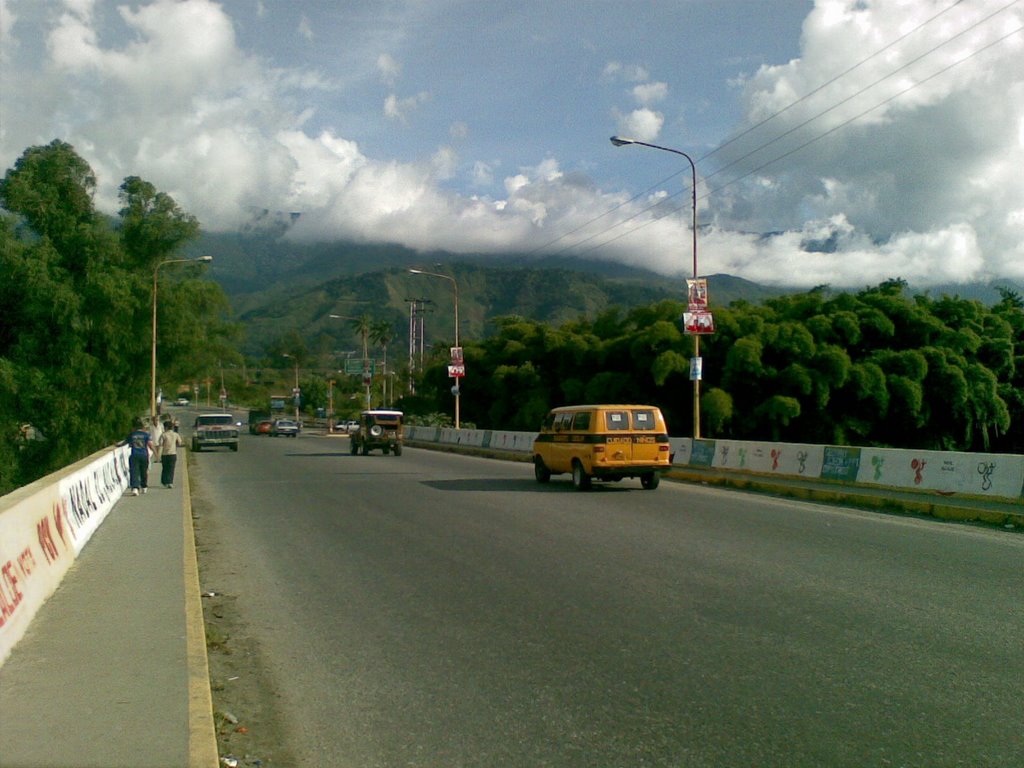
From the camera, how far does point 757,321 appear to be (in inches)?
1829

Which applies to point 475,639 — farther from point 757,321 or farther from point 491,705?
point 757,321

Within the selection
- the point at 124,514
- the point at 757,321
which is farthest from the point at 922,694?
the point at 757,321

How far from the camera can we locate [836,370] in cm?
4447

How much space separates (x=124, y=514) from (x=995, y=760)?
51.2ft

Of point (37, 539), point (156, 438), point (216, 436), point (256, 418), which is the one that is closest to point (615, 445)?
point (37, 539)

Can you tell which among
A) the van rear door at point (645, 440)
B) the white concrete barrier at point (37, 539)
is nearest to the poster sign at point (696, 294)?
the van rear door at point (645, 440)

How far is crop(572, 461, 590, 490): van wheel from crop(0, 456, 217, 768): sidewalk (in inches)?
466

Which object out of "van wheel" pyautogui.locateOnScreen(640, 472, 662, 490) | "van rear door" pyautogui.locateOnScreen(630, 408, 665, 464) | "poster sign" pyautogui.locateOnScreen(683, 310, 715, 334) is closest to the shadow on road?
"van wheel" pyautogui.locateOnScreen(640, 472, 662, 490)

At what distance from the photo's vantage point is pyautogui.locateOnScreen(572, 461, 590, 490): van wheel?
2186 centimetres

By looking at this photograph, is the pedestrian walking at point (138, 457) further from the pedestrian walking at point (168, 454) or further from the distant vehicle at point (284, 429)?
the distant vehicle at point (284, 429)

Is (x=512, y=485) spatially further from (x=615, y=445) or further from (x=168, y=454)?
(x=168, y=454)

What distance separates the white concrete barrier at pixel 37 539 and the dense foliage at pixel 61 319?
1259 inches

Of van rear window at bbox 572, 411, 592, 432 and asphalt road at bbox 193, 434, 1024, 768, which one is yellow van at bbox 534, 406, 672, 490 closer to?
van rear window at bbox 572, 411, 592, 432

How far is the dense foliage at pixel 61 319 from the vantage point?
1716 inches
